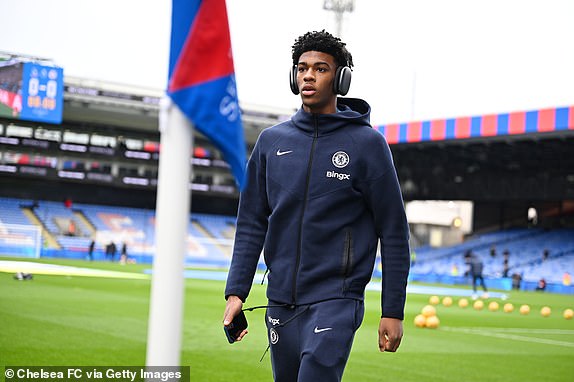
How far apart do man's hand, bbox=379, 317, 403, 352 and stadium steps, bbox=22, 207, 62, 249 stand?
152 ft

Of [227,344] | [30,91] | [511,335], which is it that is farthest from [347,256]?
[30,91]

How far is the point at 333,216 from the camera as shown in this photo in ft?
12.5

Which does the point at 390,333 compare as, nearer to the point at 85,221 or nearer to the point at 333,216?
the point at 333,216

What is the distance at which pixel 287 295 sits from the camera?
3.84m

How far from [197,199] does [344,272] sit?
2210 inches

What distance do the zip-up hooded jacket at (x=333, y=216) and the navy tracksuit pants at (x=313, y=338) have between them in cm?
5

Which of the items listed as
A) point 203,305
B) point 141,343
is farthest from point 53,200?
point 141,343

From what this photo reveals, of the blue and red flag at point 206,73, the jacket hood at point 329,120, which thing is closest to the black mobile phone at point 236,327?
the jacket hood at point 329,120

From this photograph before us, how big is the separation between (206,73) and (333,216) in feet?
4.87

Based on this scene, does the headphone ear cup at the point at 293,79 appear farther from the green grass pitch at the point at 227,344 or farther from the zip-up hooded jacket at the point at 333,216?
the green grass pitch at the point at 227,344

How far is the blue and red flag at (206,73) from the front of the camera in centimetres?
241

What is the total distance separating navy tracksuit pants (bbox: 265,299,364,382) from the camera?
364cm

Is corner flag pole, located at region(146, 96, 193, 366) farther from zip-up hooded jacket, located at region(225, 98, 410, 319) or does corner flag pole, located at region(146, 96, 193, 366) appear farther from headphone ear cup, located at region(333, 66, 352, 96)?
headphone ear cup, located at region(333, 66, 352, 96)

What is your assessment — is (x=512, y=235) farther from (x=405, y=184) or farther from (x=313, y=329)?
(x=313, y=329)
